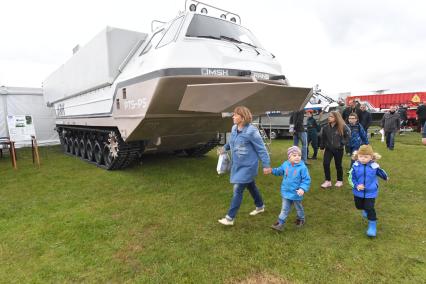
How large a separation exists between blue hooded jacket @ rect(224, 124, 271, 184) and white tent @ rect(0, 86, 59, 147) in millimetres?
12077

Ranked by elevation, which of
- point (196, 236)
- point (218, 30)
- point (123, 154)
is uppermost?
point (218, 30)

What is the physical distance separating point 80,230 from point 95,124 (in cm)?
403

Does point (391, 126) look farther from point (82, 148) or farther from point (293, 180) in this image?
point (82, 148)

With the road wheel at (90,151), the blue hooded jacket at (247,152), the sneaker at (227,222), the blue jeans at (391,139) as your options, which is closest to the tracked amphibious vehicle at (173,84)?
the road wheel at (90,151)

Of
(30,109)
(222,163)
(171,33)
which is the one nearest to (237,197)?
(222,163)

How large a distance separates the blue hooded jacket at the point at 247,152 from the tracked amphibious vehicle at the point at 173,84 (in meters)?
0.85

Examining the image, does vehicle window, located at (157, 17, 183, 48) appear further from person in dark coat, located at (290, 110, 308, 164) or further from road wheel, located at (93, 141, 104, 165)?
person in dark coat, located at (290, 110, 308, 164)

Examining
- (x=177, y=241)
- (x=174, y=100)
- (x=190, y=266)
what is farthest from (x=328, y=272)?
Result: (x=174, y=100)

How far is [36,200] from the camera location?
17.7ft

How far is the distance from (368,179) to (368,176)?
0.03 metres

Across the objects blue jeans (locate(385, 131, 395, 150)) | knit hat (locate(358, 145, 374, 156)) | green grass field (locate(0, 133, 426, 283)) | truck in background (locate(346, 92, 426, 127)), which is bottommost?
green grass field (locate(0, 133, 426, 283))

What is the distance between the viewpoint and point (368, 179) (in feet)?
11.7

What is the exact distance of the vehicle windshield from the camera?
551 centimetres

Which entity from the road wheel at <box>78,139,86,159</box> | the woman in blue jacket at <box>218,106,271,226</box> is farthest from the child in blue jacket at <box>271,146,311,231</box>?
the road wheel at <box>78,139,86,159</box>
